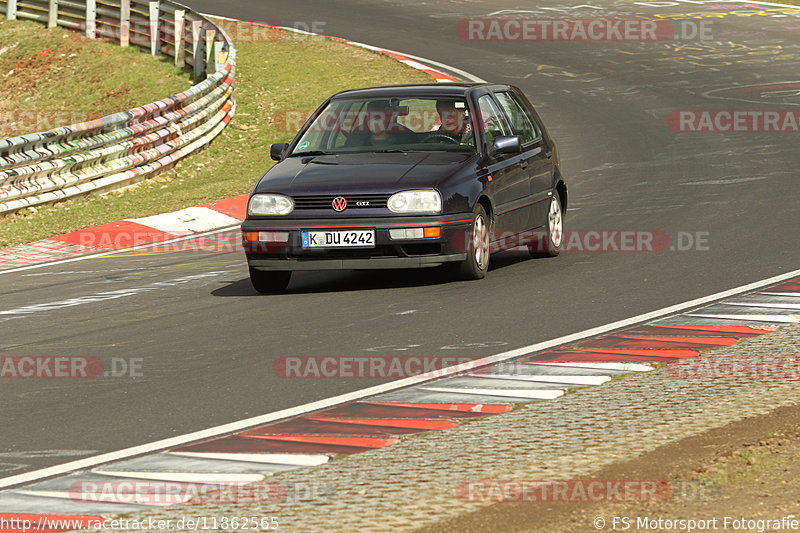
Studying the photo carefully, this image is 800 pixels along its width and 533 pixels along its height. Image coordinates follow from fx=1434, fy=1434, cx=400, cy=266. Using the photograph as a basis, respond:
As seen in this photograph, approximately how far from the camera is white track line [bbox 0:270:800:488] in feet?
20.3

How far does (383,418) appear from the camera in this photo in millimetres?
6945

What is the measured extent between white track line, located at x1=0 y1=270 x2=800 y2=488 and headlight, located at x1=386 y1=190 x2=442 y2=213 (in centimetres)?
202

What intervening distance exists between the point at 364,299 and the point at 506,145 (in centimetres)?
192

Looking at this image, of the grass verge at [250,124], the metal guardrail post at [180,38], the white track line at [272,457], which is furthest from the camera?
the metal guardrail post at [180,38]

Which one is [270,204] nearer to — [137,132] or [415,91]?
[415,91]

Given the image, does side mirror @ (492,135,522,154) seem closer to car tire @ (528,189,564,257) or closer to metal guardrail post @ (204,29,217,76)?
car tire @ (528,189,564,257)

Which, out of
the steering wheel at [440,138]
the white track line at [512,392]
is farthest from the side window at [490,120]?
the white track line at [512,392]

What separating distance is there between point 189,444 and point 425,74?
2057 centimetres

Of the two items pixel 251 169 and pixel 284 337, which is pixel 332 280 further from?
pixel 251 169

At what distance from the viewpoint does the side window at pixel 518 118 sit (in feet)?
41.8

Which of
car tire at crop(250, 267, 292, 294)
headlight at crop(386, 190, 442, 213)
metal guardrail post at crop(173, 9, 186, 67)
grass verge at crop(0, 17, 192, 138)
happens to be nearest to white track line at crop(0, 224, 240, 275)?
car tire at crop(250, 267, 292, 294)

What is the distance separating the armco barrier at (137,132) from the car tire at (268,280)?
571 centimetres

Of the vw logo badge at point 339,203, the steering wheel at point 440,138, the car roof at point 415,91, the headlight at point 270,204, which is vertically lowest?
the headlight at point 270,204

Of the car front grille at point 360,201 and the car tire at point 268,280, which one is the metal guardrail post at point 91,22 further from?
the car front grille at point 360,201
